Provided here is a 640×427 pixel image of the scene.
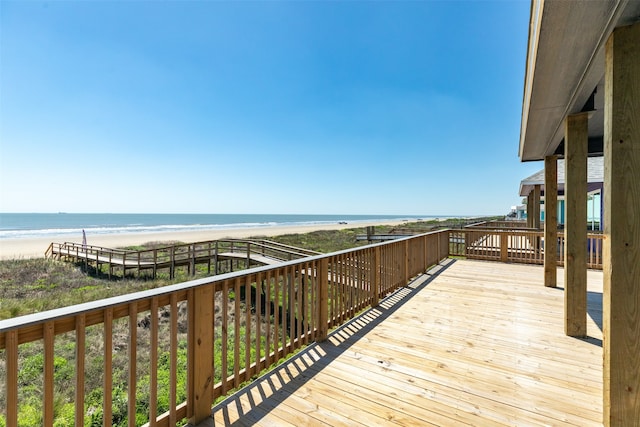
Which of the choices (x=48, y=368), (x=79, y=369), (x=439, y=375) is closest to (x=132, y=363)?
(x=79, y=369)

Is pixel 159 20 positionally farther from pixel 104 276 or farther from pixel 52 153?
pixel 52 153

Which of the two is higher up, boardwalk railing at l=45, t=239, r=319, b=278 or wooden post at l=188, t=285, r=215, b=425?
wooden post at l=188, t=285, r=215, b=425

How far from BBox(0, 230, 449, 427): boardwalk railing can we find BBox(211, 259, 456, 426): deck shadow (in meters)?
0.09

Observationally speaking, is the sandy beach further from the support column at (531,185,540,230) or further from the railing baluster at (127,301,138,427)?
the support column at (531,185,540,230)

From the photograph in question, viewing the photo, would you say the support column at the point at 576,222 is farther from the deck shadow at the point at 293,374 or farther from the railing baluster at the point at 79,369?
the railing baluster at the point at 79,369

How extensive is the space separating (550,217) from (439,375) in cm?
408

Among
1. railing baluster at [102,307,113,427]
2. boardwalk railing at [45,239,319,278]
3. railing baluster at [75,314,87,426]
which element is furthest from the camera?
boardwalk railing at [45,239,319,278]

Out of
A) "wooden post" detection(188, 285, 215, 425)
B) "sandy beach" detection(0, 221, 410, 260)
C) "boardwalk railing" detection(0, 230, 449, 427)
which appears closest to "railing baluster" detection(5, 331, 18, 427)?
"boardwalk railing" detection(0, 230, 449, 427)

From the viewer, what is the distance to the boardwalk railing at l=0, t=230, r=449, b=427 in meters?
1.23

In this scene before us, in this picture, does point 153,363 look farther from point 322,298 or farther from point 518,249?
point 518,249

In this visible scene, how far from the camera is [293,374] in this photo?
2.43 metres

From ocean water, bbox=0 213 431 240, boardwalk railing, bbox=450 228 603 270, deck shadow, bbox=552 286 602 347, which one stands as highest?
boardwalk railing, bbox=450 228 603 270

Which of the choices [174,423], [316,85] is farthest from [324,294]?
[316,85]

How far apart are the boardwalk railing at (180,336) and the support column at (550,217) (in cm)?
239
